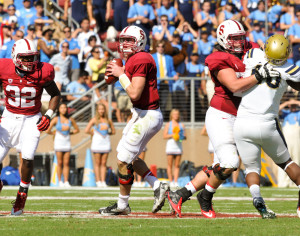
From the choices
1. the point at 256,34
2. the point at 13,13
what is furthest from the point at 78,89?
the point at 256,34

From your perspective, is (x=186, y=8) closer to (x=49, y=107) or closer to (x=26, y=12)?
(x=26, y=12)

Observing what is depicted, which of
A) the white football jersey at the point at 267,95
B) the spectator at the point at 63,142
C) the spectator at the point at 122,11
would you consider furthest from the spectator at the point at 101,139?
the white football jersey at the point at 267,95

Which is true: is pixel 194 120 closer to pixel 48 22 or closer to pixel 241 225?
pixel 48 22

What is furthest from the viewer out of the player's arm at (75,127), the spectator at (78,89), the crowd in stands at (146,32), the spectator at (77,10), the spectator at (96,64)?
the spectator at (77,10)

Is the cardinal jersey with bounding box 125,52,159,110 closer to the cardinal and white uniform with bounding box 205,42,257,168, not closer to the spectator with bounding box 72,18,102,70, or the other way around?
the cardinal and white uniform with bounding box 205,42,257,168

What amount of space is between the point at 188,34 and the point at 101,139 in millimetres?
4358

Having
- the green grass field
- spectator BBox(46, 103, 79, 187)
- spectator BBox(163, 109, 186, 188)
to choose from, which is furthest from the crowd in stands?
the green grass field

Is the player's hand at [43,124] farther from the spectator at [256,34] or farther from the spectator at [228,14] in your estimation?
the spectator at [228,14]

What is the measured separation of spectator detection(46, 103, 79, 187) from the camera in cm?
1508

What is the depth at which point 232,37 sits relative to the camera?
289 inches

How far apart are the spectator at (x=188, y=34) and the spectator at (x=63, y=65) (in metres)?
2.90

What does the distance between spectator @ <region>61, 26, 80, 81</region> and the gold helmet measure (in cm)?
1105

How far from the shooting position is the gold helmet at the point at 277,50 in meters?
6.88

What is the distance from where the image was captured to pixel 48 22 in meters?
18.9
